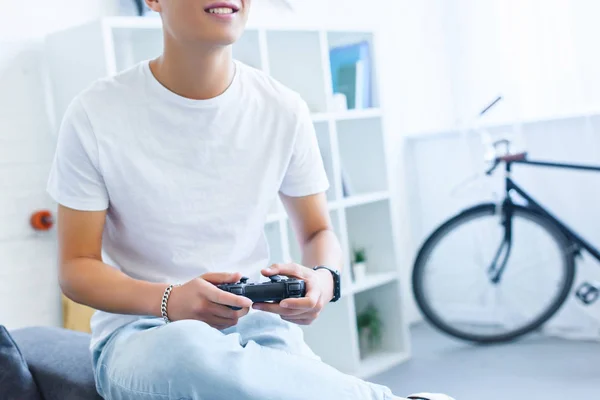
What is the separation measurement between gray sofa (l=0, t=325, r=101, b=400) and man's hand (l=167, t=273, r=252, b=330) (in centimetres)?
27

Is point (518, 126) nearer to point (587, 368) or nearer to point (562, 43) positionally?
point (562, 43)

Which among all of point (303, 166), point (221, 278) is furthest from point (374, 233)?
point (221, 278)

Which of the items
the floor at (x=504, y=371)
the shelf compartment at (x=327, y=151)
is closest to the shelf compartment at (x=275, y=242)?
the shelf compartment at (x=327, y=151)

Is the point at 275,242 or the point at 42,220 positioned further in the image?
the point at 275,242

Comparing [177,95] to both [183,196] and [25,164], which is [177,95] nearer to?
[183,196]

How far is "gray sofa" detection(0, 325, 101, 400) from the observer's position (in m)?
1.29

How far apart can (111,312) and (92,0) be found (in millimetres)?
1327

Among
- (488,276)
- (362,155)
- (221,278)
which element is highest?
(362,155)

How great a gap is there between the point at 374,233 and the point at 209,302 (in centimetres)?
192

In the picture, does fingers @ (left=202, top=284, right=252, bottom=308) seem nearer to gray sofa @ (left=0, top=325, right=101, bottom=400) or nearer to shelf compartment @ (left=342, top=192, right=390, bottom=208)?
gray sofa @ (left=0, top=325, right=101, bottom=400)

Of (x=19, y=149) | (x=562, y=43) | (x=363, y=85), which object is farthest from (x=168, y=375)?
(x=562, y=43)

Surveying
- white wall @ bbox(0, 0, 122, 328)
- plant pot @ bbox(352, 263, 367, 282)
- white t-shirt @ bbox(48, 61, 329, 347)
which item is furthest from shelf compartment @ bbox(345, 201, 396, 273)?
white t-shirt @ bbox(48, 61, 329, 347)

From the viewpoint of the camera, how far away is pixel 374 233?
2980mm

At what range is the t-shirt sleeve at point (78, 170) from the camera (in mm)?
1276
